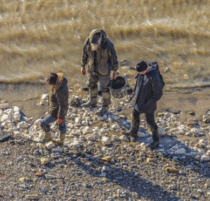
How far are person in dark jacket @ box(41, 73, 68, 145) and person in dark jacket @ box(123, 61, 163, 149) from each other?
134 cm

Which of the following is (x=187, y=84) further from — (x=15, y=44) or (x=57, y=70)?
(x=15, y=44)

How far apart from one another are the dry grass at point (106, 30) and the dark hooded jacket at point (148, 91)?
299 centimetres

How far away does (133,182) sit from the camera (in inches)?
329

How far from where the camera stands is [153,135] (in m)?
9.01

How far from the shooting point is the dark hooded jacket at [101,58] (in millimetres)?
9250

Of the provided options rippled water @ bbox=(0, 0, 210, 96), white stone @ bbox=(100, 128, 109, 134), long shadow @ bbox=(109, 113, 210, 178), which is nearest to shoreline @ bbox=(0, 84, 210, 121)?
rippled water @ bbox=(0, 0, 210, 96)

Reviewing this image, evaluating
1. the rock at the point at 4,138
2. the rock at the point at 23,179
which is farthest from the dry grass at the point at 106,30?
the rock at the point at 23,179

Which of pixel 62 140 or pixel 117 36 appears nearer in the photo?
pixel 62 140

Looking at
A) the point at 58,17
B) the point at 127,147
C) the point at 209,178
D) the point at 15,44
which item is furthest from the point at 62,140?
the point at 58,17

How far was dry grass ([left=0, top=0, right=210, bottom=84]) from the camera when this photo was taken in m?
12.0

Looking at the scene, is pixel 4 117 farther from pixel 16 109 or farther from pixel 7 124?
pixel 16 109

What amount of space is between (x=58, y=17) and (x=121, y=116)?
4.85 meters

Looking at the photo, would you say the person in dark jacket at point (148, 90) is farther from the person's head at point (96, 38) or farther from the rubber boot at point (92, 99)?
the rubber boot at point (92, 99)

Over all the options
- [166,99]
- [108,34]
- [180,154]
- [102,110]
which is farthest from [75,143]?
[108,34]
